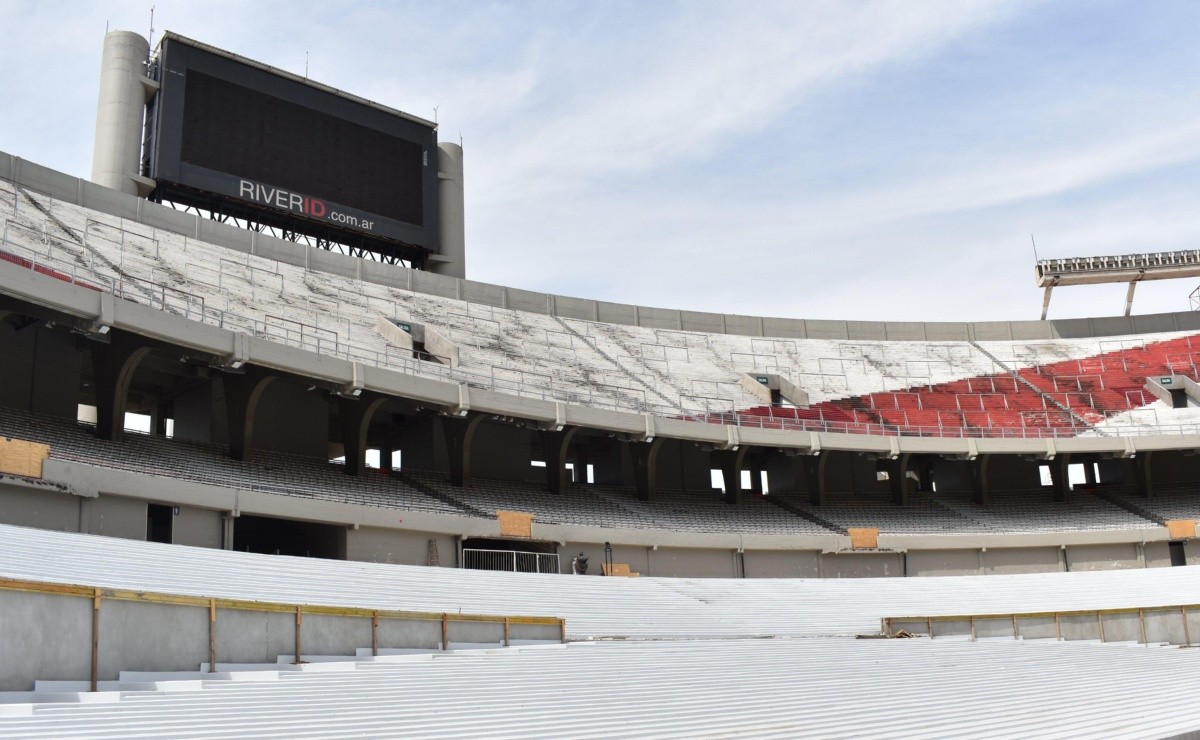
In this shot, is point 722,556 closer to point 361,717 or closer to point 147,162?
point 147,162

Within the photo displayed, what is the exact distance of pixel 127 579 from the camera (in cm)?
1700

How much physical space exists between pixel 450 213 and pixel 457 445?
48.7 ft

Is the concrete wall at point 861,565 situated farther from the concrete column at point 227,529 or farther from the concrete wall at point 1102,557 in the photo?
the concrete column at point 227,529

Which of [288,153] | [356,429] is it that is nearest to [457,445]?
[356,429]

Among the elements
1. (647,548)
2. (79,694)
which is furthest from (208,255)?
(79,694)

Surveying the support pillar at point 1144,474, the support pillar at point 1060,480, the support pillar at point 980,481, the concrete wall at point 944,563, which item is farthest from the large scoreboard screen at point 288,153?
the support pillar at point 1144,474

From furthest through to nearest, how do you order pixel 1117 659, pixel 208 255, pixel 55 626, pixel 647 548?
pixel 208 255, pixel 647 548, pixel 1117 659, pixel 55 626

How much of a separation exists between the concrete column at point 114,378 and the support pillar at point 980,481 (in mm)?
32552

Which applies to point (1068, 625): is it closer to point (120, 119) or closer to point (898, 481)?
point (898, 481)

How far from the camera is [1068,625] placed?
26.5 metres

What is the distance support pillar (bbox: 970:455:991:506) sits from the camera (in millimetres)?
45031

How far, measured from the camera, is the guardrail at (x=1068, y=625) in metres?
24.3

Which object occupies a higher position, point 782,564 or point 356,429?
point 356,429

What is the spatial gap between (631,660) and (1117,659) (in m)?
10.1
